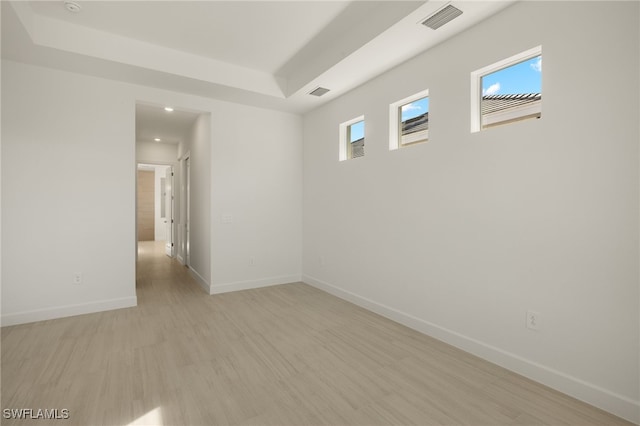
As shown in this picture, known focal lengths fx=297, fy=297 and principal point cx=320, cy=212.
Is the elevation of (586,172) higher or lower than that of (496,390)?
higher

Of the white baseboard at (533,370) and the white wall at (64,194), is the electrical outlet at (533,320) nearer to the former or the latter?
the white baseboard at (533,370)

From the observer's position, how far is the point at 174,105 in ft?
13.3

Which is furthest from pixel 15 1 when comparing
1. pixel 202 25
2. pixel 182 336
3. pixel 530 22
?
pixel 530 22

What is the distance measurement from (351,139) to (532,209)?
101 inches

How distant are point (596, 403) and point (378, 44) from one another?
10.6ft

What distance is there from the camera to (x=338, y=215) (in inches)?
168

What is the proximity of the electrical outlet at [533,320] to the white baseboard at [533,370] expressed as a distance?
0.26 m

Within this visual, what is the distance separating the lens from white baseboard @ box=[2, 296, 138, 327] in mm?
3152

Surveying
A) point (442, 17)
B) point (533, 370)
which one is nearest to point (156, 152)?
point (442, 17)

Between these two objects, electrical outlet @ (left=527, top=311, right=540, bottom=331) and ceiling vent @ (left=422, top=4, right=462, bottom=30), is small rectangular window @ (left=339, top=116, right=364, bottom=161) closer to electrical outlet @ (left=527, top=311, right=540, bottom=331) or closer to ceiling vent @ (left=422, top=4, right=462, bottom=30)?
ceiling vent @ (left=422, top=4, right=462, bottom=30)

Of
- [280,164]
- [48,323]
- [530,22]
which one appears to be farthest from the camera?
[280,164]

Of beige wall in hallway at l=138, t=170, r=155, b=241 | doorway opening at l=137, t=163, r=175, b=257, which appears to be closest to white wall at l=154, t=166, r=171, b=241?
doorway opening at l=137, t=163, r=175, b=257

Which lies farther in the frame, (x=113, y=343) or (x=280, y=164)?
(x=280, y=164)

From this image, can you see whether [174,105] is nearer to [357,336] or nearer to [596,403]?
[357,336]
